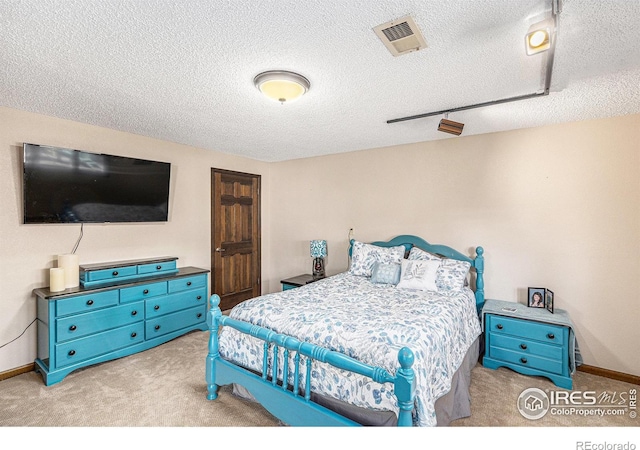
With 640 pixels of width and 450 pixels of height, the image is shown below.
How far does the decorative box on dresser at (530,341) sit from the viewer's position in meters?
2.60

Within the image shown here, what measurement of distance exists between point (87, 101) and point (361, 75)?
227 centimetres

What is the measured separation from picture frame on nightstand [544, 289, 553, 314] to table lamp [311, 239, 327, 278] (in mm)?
2573

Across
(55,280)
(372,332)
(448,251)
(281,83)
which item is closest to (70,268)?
(55,280)

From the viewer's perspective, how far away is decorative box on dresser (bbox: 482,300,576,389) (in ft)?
8.54

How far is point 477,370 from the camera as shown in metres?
2.90

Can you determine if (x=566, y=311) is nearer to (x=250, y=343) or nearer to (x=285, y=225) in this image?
(x=250, y=343)

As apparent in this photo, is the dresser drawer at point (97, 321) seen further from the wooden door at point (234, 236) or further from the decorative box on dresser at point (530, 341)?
the decorative box on dresser at point (530, 341)

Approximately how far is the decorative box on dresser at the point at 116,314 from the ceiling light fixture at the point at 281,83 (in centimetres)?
242

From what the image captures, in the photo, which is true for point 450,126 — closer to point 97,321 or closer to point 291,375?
point 291,375

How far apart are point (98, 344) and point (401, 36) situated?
11.6 ft

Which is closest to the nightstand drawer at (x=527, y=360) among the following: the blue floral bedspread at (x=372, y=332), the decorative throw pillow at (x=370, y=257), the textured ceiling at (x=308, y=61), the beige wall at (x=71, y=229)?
the blue floral bedspread at (x=372, y=332)
